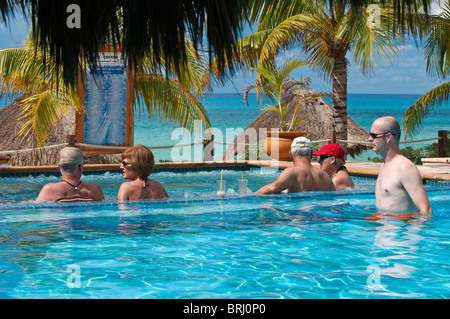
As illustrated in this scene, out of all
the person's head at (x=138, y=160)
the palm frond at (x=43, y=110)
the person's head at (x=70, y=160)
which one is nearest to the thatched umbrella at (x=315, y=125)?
the palm frond at (x=43, y=110)

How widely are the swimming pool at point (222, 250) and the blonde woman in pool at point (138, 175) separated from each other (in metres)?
0.15

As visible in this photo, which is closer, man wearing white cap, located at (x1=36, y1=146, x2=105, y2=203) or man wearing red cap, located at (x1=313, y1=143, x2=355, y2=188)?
man wearing white cap, located at (x1=36, y1=146, x2=105, y2=203)

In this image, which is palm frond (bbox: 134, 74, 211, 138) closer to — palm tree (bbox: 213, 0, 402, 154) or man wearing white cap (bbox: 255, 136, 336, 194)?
palm tree (bbox: 213, 0, 402, 154)

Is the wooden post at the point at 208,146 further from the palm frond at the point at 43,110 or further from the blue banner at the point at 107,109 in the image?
the palm frond at the point at 43,110

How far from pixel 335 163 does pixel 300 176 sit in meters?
0.97

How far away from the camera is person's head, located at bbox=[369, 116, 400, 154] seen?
4.84m

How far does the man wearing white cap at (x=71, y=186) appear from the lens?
596 cm

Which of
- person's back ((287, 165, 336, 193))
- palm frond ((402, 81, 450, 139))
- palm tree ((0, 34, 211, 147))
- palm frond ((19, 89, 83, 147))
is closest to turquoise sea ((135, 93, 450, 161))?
palm frond ((402, 81, 450, 139))

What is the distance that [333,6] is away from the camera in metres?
3.71

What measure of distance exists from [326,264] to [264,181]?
25.2 ft

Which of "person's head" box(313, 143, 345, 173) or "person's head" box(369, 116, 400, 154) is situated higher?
"person's head" box(369, 116, 400, 154)

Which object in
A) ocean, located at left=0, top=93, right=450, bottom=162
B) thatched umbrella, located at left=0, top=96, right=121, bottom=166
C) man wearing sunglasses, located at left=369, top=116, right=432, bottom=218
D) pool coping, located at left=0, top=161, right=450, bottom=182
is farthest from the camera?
ocean, located at left=0, top=93, right=450, bottom=162
